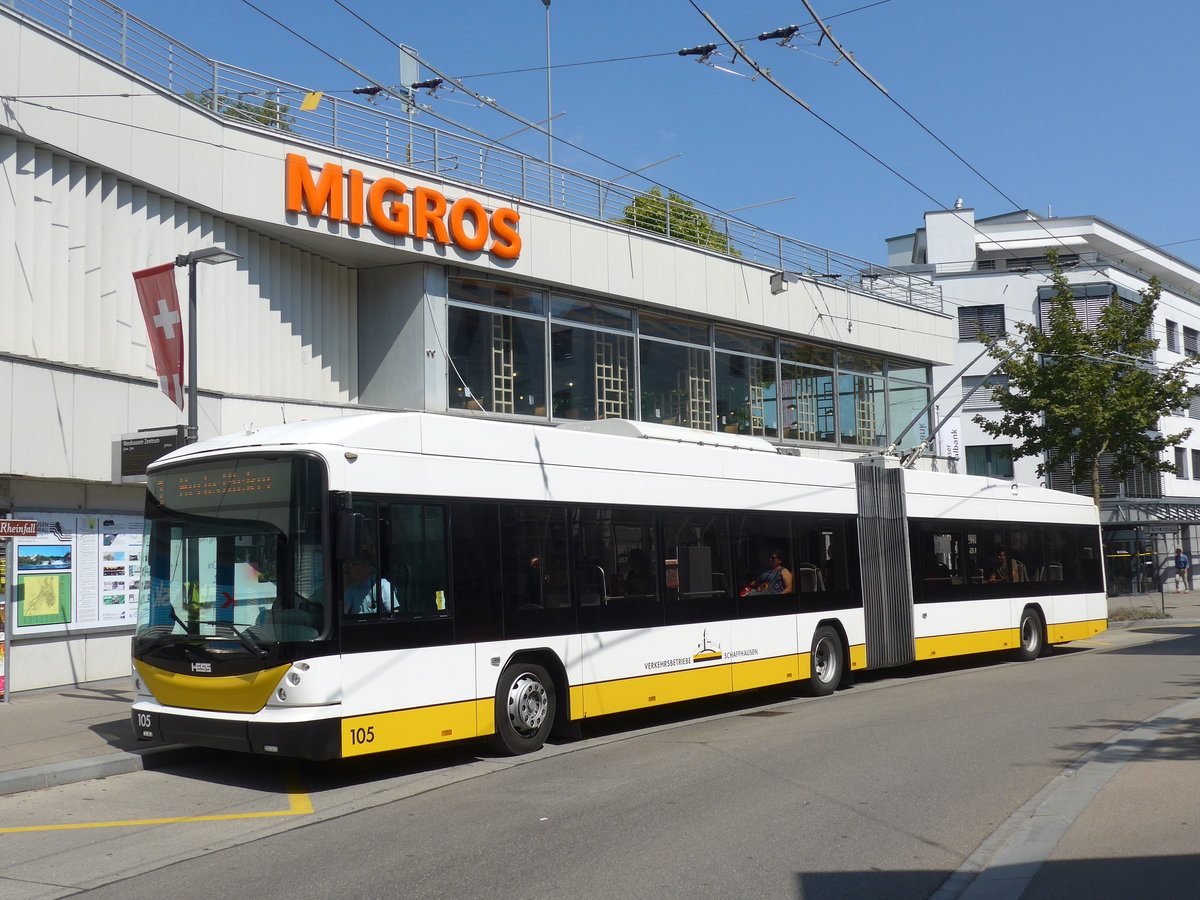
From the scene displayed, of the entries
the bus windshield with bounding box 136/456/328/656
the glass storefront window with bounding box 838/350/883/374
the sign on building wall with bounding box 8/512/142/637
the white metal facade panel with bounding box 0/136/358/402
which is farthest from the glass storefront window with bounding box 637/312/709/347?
the bus windshield with bounding box 136/456/328/656

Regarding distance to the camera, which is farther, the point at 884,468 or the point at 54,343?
the point at 884,468

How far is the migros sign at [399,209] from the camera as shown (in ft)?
60.0

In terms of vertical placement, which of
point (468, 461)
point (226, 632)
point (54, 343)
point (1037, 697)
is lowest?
point (1037, 697)

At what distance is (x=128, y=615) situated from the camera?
53.2 ft

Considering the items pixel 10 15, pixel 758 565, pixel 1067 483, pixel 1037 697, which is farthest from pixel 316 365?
pixel 1067 483

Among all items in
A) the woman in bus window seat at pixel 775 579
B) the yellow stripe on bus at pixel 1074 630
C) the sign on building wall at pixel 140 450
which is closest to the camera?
the sign on building wall at pixel 140 450

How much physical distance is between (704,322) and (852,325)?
5.84 metres

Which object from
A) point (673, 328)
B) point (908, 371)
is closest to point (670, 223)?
point (673, 328)

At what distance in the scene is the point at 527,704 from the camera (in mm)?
11078

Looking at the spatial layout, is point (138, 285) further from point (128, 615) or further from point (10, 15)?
point (128, 615)

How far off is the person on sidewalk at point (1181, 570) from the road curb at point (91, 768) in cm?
4580

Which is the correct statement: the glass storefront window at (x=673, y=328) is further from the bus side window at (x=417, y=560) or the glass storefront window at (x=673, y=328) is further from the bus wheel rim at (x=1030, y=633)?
the bus side window at (x=417, y=560)

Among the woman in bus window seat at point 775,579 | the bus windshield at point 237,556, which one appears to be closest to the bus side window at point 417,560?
the bus windshield at point 237,556

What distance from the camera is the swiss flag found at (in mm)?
13836
